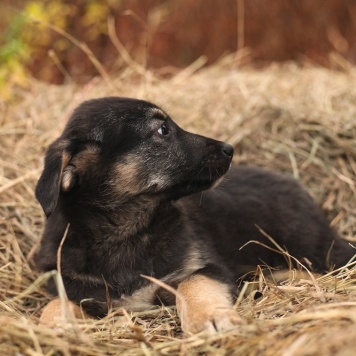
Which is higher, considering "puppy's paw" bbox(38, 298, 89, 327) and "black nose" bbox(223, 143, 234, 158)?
"black nose" bbox(223, 143, 234, 158)

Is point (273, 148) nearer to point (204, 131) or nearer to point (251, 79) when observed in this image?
point (204, 131)

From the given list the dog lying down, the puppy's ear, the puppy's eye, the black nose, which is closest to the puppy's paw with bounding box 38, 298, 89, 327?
the dog lying down

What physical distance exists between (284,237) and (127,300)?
1.61 m

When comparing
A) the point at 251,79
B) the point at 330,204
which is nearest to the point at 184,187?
the point at 330,204

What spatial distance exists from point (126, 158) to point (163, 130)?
369 mm

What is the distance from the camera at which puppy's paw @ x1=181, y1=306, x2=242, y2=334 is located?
3.35 meters

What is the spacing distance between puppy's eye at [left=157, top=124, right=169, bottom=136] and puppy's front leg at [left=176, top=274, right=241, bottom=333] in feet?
3.36

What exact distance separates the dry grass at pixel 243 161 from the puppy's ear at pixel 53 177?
574 millimetres

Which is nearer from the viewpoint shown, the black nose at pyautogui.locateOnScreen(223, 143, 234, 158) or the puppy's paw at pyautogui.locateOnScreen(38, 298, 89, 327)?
the puppy's paw at pyautogui.locateOnScreen(38, 298, 89, 327)

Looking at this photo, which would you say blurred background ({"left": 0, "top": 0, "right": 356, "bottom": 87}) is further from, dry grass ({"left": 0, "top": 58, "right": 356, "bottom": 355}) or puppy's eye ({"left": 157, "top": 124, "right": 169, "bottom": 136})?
puppy's eye ({"left": 157, "top": 124, "right": 169, "bottom": 136})

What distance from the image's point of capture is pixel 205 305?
11.9 feet

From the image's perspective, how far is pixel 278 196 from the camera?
17.6 feet

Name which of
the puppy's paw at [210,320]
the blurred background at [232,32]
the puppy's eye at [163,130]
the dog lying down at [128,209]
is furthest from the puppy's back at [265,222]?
the blurred background at [232,32]

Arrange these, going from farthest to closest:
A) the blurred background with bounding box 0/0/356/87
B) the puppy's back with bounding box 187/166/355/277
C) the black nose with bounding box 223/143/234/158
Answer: the blurred background with bounding box 0/0/356/87 → the puppy's back with bounding box 187/166/355/277 → the black nose with bounding box 223/143/234/158
